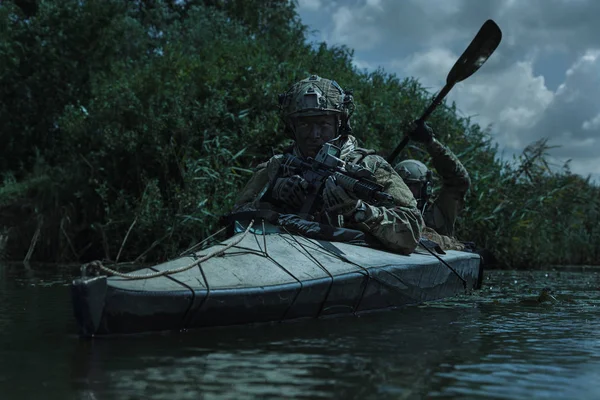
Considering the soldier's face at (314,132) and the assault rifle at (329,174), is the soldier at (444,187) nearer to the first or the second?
the soldier's face at (314,132)

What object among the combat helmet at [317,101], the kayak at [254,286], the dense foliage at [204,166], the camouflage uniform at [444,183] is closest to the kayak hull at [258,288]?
the kayak at [254,286]

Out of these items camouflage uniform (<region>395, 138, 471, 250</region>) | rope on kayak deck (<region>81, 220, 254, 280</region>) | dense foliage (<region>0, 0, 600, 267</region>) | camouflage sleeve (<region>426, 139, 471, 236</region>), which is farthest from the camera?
dense foliage (<region>0, 0, 600, 267</region>)

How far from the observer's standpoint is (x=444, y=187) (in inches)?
339

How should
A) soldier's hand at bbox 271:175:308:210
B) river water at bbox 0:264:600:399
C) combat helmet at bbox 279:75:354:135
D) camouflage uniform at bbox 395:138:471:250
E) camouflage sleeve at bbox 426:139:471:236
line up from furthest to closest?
camouflage sleeve at bbox 426:139:471:236
camouflage uniform at bbox 395:138:471:250
combat helmet at bbox 279:75:354:135
soldier's hand at bbox 271:175:308:210
river water at bbox 0:264:600:399

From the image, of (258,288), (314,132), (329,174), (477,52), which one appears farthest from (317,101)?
(477,52)

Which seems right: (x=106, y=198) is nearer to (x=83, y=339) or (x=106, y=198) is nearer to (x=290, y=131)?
(x=290, y=131)

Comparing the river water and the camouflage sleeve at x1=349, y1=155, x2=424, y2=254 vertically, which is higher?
the camouflage sleeve at x1=349, y1=155, x2=424, y2=254

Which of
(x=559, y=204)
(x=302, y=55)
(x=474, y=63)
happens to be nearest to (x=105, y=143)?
(x=302, y=55)

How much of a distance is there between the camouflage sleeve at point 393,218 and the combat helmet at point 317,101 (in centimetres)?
44

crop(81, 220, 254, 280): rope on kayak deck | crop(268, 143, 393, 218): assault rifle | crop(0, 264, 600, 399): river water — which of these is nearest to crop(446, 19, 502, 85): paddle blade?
crop(268, 143, 393, 218): assault rifle

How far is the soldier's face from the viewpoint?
590 centimetres

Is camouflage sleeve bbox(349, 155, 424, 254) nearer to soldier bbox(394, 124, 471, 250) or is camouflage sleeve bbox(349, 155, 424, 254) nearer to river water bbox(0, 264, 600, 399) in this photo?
river water bbox(0, 264, 600, 399)

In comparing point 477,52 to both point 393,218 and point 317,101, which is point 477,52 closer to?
point 317,101

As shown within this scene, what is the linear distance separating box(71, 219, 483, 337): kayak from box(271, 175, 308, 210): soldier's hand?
45 cm
